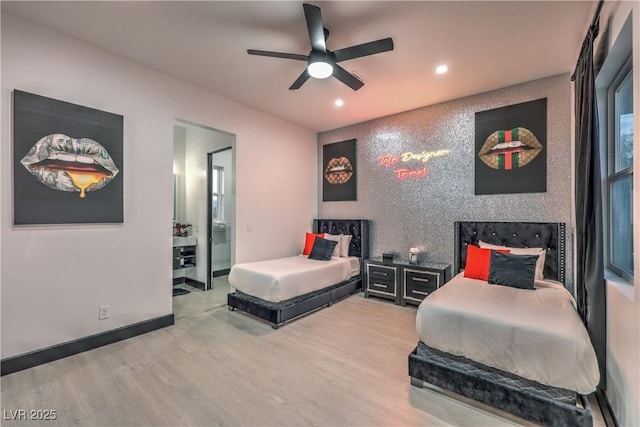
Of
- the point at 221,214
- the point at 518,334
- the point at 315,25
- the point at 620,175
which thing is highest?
the point at 315,25

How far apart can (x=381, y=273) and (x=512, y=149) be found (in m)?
2.55

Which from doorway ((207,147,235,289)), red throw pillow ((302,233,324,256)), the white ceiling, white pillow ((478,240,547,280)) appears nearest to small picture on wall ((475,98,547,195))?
the white ceiling

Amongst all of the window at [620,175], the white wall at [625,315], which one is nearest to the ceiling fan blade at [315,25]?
the white wall at [625,315]

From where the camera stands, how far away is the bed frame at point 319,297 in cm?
349

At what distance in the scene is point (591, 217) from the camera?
217 centimetres

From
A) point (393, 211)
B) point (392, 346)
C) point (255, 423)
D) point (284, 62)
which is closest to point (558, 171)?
point (393, 211)

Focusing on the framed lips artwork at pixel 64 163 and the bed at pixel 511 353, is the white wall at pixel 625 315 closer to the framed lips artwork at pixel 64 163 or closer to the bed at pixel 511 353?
the bed at pixel 511 353

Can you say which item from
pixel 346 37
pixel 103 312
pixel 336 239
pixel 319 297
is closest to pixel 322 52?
pixel 346 37

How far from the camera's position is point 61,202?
2672 mm

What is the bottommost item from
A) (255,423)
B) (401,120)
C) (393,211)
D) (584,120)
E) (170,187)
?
(255,423)

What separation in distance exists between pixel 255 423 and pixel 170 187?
2804 millimetres

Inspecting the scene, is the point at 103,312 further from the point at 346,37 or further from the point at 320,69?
the point at 346,37

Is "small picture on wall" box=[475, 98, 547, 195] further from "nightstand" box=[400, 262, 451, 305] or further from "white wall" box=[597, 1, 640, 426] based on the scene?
"white wall" box=[597, 1, 640, 426]

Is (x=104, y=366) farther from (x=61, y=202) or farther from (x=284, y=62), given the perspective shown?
(x=284, y=62)
